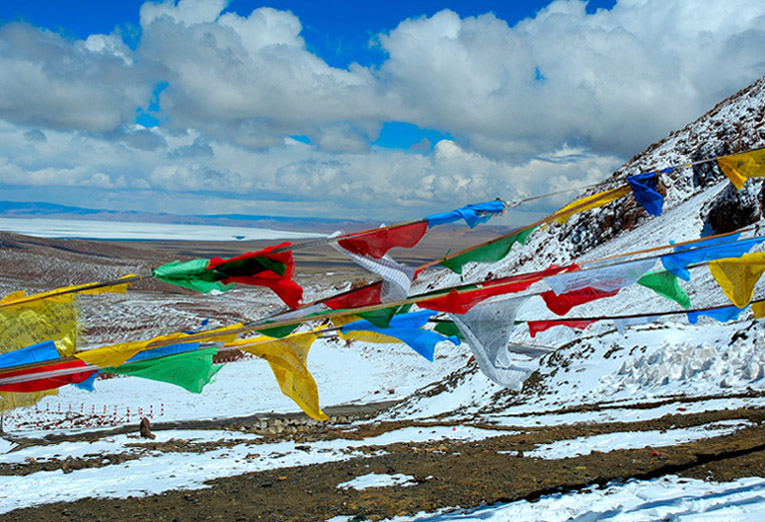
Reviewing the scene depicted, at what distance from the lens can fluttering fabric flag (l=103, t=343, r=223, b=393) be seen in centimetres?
498

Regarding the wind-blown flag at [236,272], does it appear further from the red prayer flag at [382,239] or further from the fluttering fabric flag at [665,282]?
the fluttering fabric flag at [665,282]

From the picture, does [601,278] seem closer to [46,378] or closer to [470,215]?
[470,215]

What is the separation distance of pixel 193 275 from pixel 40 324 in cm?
178

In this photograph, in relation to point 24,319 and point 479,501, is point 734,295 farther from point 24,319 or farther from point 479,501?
point 24,319

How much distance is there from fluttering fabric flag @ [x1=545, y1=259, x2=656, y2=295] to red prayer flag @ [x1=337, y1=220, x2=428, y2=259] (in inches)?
65.6

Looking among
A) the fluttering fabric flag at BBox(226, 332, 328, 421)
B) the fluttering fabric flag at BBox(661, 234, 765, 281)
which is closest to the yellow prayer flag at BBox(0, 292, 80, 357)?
the fluttering fabric flag at BBox(226, 332, 328, 421)

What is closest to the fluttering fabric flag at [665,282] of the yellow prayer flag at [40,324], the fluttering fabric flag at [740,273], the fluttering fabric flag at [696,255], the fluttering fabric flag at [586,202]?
the fluttering fabric flag at [696,255]

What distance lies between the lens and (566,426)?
1258cm

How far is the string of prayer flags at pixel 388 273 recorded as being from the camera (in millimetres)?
4898

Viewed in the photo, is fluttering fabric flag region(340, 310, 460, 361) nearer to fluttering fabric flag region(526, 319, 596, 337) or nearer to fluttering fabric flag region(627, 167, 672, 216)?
fluttering fabric flag region(526, 319, 596, 337)

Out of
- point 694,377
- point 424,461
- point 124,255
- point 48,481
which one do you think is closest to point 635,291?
point 694,377

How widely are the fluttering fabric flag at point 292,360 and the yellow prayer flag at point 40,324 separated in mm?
1666

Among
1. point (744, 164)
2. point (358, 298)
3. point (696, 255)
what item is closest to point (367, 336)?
point (358, 298)

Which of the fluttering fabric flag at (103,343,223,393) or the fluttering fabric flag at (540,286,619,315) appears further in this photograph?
the fluttering fabric flag at (540,286,619,315)
